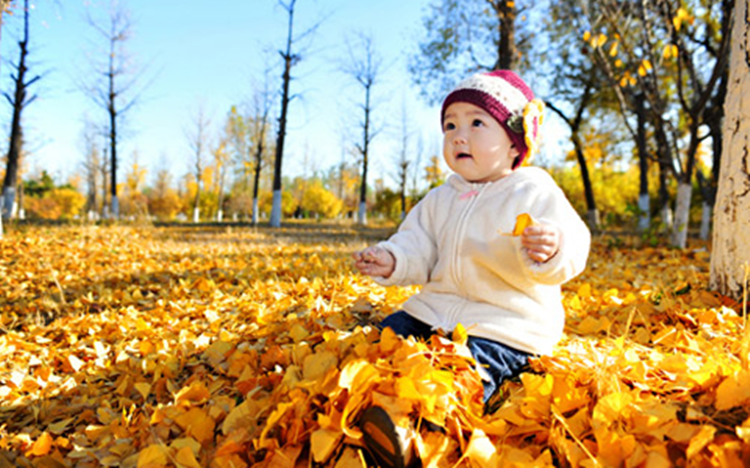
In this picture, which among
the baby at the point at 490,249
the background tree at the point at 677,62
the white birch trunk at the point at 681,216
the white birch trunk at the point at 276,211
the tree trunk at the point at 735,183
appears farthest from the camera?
the white birch trunk at the point at 276,211

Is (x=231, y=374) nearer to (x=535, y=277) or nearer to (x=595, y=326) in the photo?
(x=535, y=277)

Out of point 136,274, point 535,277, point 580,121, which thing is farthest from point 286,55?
point 535,277

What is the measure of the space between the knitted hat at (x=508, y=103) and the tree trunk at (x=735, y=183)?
161 centimetres

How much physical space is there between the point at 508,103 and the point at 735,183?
1.81m

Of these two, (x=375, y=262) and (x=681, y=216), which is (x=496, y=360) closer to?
(x=375, y=262)

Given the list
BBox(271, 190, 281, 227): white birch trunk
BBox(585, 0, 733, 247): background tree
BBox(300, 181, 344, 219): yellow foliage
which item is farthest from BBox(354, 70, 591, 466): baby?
BBox(300, 181, 344, 219): yellow foliage

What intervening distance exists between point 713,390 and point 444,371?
0.68 metres

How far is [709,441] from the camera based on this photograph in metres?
0.90

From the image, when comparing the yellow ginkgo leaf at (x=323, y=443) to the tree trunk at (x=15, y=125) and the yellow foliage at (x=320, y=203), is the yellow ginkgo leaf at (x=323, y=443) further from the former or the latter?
the yellow foliage at (x=320, y=203)

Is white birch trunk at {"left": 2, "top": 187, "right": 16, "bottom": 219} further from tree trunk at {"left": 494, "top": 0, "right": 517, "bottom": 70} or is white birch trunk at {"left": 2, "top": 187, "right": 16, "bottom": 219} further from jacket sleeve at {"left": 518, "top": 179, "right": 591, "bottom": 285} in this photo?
jacket sleeve at {"left": 518, "top": 179, "right": 591, "bottom": 285}

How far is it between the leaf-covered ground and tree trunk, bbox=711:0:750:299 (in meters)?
0.19

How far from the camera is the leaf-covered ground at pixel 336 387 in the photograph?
40.7 inches

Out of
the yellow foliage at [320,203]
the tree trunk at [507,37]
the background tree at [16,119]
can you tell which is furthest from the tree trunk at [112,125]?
the yellow foliage at [320,203]

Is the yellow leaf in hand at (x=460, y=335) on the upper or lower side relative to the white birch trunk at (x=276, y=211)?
lower
